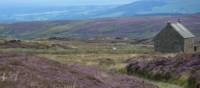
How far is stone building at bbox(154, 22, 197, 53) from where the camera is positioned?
90250 millimetres

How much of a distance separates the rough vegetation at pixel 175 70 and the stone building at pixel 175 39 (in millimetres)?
35033

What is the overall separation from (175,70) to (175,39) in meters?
46.1

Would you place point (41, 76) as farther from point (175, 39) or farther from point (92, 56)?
point (175, 39)

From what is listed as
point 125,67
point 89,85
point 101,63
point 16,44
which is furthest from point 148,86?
point 16,44

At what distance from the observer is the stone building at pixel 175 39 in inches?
3553

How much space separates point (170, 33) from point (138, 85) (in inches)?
2316

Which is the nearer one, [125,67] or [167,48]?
[125,67]

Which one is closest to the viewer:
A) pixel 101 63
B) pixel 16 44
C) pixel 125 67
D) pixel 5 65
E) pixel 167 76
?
pixel 5 65

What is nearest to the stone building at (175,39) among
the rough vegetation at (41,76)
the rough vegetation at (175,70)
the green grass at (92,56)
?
the green grass at (92,56)

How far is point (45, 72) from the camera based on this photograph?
2950 centimetres

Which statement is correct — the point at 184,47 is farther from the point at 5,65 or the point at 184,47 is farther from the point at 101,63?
the point at 5,65

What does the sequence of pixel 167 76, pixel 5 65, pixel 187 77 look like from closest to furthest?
pixel 5 65 → pixel 187 77 → pixel 167 76

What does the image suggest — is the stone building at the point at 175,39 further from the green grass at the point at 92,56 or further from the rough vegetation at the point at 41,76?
the rough vegetation at the point at 41,76

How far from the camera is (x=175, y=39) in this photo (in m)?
91.6
